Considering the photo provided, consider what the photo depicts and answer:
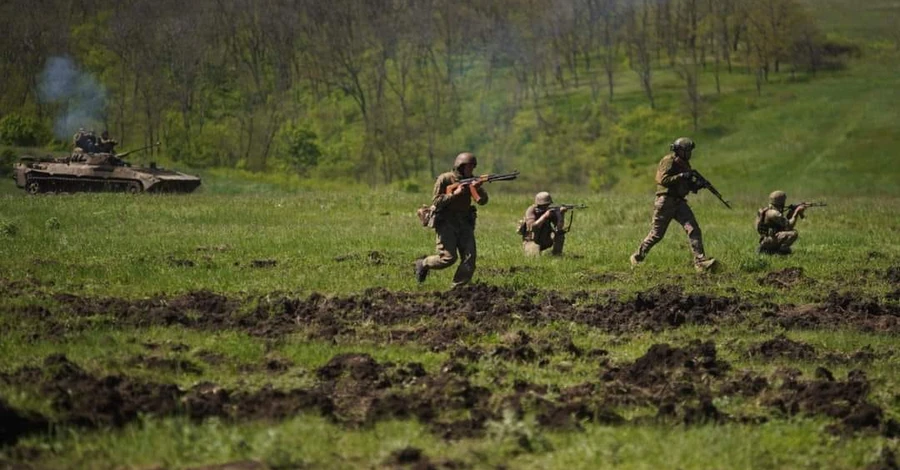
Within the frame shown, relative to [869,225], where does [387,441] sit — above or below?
above

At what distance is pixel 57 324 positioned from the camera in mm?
13602

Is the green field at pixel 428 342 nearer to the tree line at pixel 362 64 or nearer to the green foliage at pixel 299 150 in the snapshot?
the tree line at pixel 362 64

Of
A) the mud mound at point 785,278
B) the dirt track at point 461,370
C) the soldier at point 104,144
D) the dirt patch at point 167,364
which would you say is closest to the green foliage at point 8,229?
the dirt track at point 461,370

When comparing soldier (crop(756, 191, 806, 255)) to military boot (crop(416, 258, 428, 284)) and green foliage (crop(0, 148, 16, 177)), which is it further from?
green foliage (crop(0, 148, 16, 177))

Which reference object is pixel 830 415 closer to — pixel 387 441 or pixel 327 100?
pixel 387 441

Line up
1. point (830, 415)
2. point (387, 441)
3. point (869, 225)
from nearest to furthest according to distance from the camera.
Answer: point (387, 441) < point (830, 415) < point (869, 225)

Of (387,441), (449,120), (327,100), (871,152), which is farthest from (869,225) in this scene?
(327,100)

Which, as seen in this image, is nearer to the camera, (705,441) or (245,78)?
(705,441)

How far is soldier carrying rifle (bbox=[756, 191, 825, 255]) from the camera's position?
22.7 m

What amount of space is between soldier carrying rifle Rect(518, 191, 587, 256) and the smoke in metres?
44.3

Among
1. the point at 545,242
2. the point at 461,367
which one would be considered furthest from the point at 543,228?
the point at 461,367

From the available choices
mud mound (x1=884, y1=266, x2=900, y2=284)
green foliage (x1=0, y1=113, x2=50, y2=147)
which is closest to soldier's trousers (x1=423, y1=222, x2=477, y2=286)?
mud mound (x1=884, y1=266, x2=900, y2=284)

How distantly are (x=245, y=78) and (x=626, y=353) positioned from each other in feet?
203

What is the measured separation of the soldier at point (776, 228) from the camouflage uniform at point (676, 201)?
285cm
